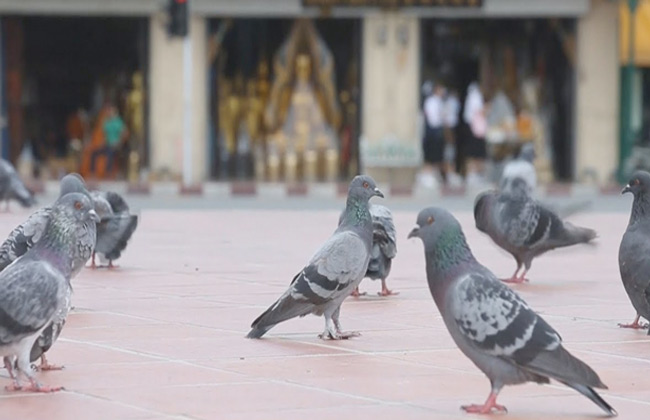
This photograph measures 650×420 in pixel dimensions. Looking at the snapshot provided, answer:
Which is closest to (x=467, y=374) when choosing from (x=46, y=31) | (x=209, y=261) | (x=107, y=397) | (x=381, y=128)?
(x=107, y=397)

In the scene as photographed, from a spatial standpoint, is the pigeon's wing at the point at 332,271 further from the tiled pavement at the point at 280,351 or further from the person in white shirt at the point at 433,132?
the person in white shirt at the point at 433,132

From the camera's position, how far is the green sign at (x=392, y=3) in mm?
24703

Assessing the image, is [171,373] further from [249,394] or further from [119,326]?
[119,326]

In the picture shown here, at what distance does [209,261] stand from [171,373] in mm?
5460

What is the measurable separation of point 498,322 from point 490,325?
0.03 m

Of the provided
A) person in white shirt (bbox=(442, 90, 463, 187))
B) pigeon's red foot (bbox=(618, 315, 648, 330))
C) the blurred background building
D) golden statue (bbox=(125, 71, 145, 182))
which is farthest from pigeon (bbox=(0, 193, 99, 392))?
golden statue (bbox=(125, 71, 145, 182))

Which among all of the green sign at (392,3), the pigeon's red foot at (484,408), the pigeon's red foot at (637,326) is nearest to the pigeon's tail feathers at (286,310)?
the pigeon's red foot at (484,408)

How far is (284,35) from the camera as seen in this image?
85.0ft

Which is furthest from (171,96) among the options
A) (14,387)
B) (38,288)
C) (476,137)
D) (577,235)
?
(38,288)

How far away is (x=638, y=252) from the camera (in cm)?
843

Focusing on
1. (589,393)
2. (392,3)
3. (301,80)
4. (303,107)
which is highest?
(392,3)

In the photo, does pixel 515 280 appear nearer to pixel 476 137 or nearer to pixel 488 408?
pixel 488 408

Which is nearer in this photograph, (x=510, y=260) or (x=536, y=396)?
(x=536, y=396)

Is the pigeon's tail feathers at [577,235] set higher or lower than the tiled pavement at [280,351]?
higher
